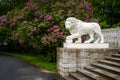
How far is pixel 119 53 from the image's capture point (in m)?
11.2

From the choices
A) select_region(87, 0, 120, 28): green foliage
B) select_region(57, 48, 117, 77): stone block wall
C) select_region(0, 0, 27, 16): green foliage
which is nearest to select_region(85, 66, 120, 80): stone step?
select_region(57, 48, 117, 77): stone block wall

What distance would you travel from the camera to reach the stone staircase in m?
8.61

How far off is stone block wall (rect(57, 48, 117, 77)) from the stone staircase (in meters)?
0.22

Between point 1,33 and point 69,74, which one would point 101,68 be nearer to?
point 69,74

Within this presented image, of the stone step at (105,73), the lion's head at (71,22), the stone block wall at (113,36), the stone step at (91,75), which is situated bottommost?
the stone step at (91,75)

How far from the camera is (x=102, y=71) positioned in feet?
30.7

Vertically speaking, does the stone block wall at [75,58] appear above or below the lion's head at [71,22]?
below

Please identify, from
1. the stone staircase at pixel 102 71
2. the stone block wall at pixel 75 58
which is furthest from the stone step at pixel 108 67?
the stone block wall at pixel 75 58

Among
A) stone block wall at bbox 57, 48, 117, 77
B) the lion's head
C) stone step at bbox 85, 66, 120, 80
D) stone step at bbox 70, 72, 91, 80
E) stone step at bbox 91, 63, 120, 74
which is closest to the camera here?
stone step at bbox 85, 66, 120, 80

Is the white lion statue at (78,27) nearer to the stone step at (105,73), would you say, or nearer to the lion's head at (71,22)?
the lion's head at (71,22)

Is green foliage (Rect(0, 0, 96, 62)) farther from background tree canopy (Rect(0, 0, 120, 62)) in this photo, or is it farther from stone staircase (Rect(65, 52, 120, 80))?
stone staircase (Rect(65, 52, 120, 80))

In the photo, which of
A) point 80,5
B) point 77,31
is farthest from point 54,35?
point 77,31

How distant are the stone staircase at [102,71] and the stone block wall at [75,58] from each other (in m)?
0.22

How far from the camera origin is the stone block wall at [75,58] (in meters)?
10.6
